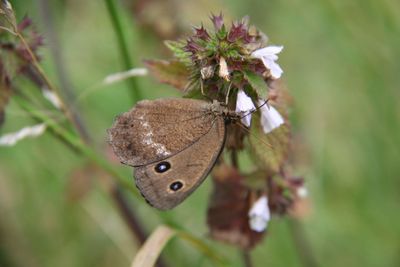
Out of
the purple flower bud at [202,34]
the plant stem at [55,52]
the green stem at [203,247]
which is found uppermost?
the plant stem at [55,52]

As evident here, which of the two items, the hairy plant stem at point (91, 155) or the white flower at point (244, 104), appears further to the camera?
the hairy plant stem at point (91, 155)

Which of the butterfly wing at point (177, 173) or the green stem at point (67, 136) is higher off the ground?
the green stem at point (67, 136)

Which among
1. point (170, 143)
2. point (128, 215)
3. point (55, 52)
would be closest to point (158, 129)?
point (170, 143)

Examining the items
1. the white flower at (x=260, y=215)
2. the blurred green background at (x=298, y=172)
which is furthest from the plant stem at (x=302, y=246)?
the white flower at (x=260, y=215)

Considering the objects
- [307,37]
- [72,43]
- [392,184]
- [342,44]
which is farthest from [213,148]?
[72,43]

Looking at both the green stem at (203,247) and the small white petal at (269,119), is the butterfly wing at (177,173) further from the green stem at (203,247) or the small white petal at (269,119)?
the green stem at (203,247)

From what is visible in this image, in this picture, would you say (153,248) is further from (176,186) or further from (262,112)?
(262,112)

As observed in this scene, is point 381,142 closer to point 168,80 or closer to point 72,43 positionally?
point 168,80
